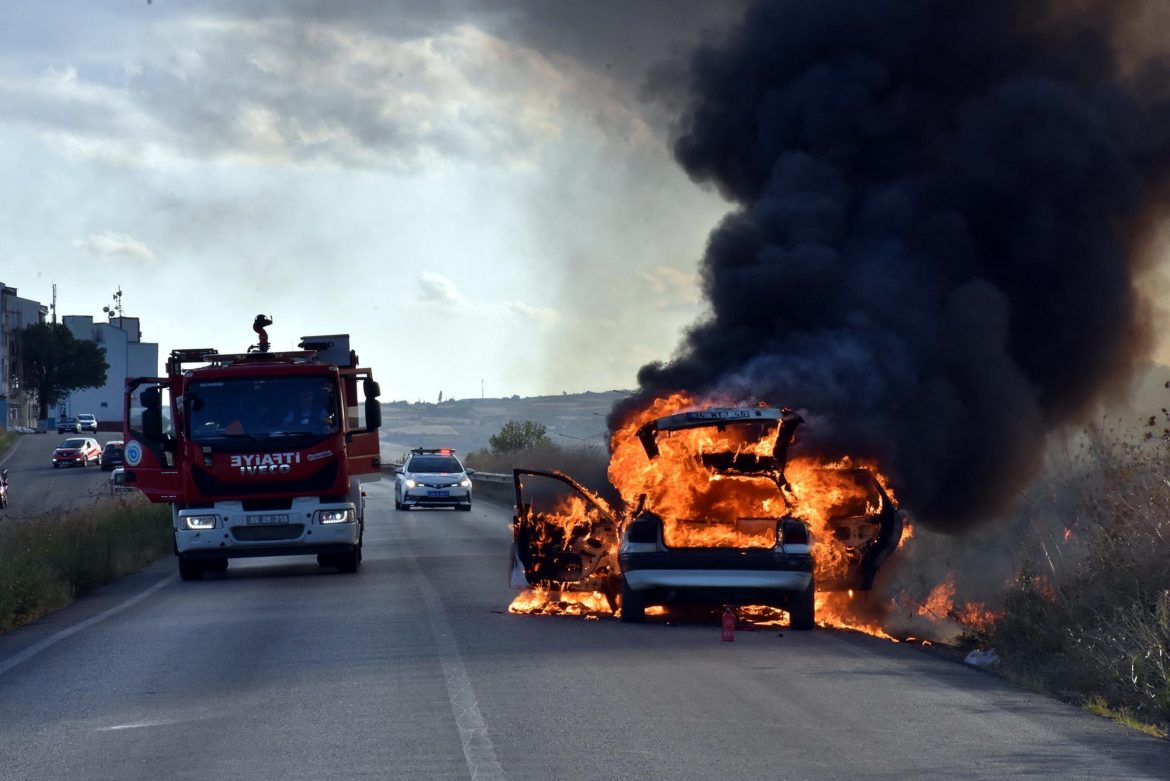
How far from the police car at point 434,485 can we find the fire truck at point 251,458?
64.1ft

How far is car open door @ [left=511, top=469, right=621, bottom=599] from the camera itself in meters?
14.0

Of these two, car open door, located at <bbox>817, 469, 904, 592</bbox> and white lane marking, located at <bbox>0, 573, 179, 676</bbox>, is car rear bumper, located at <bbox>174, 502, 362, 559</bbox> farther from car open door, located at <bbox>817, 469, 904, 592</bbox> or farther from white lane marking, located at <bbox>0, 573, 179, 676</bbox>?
car open door, located at <bbox>817, 469, 904, 592</bbox>

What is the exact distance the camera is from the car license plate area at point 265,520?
18938 mm

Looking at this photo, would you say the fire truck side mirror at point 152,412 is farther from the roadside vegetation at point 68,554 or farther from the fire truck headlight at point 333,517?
the fire truck headlight at point 333,517

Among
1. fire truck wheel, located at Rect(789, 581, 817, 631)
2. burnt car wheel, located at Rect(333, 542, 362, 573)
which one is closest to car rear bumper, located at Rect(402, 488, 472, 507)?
burnt car wheel, located at Rect(333, 542, 362, 573)

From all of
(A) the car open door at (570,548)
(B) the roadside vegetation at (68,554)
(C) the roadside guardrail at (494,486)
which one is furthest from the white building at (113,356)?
(A) the car open door at (570,548)

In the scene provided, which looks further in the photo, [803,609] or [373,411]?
[373,411]

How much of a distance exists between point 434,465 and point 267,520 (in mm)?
21144

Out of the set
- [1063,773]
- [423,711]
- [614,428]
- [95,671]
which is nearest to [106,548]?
[614,428]

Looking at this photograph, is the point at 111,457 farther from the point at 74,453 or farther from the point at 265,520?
the point at 265,520

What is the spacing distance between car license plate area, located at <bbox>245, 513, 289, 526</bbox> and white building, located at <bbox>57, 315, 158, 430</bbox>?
454 feet

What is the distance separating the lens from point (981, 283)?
1978 cm

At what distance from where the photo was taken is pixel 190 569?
64.6ft

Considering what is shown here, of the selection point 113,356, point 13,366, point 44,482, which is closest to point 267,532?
point 44,482
